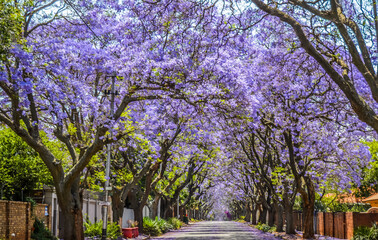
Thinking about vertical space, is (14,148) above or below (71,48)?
below

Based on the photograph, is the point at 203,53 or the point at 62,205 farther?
the point at 62,205

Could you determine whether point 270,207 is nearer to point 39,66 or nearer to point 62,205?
point 62,205

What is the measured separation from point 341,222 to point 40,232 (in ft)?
50.6

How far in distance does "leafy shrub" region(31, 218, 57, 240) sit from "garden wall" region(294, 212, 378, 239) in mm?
13923

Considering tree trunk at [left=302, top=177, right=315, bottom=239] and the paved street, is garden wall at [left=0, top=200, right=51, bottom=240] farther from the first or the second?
tree trunk at [left=302, top=177, right=315, bottom=239]

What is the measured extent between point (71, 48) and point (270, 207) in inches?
1061

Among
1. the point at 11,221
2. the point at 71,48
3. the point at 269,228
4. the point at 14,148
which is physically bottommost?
the point at 269,228

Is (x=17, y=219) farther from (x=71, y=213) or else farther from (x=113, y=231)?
(x=113, y=231)

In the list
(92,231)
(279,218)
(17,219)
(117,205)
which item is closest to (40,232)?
(17,219)

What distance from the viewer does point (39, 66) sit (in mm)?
13125

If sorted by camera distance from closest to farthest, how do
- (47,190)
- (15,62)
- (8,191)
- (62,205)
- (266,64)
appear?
(15,62) → (62,205) → (266,64) → (47,190) → (8,191)

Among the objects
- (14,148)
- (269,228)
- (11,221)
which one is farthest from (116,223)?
(269,228)

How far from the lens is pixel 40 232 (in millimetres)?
18953

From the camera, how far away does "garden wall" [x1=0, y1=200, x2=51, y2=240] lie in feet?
52.4
